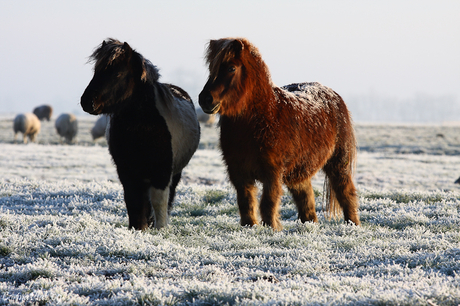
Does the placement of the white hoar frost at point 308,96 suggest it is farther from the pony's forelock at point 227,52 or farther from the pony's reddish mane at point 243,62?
the pony's forelock at point 227,52

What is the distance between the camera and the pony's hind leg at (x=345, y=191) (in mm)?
7531

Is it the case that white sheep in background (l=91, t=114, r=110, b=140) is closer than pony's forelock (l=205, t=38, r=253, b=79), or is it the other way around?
pony's forelock (l=205, t=38, r=253, b=79)

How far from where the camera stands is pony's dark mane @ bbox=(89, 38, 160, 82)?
6109 mm

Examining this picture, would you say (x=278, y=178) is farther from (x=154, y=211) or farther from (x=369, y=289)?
(x=369, y=289)

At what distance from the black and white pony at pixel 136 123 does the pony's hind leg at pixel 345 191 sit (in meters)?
2.98

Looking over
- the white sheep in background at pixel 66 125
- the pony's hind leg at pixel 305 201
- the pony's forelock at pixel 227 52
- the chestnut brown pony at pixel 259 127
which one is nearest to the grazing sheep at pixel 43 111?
the white sheep in background at pixel 66 125

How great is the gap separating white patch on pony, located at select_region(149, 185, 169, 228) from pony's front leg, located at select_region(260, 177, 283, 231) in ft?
4.87

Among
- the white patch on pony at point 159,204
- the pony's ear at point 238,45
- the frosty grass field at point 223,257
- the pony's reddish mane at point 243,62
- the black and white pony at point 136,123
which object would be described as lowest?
the frosty grass field at point 223,257

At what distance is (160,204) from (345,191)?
11.0 ft

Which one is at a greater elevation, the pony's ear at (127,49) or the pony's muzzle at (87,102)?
the pony's ear at (127,49)

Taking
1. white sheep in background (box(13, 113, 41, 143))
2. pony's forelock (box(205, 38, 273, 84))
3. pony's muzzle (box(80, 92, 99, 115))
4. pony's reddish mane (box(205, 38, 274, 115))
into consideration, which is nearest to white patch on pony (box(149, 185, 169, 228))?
pony's muzzle (box(80, 92, 99, 115))

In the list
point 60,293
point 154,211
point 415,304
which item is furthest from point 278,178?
point 60,293

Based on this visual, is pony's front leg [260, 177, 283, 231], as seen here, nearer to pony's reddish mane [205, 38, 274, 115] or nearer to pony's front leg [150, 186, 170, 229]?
pony's reddish mane [205, 38, 274, 115]

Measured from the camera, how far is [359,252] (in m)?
5.53
